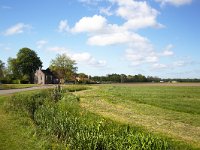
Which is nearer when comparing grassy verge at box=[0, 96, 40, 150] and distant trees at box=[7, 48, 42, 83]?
grassy verge at box=[0, 96, 40, 150]

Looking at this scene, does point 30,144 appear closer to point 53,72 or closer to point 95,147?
point 95,147

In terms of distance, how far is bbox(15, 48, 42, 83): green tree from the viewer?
125 metres

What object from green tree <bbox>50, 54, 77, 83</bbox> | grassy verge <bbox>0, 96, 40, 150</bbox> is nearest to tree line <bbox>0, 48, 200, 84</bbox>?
green tree <bbox>50, 54, 77, 83</bbox>

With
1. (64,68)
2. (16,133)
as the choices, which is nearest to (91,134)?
(16,133)

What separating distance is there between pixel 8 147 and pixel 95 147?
4684mm

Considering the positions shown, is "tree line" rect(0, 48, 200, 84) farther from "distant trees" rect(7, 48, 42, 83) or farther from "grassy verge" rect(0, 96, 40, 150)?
"grassy verge" rect(0, 96, 40, 150)

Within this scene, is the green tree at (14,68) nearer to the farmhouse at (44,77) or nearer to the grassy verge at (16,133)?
the farmhouse at (44,77)

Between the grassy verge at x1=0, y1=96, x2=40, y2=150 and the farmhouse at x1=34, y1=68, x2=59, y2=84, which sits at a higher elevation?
the farmhouse at x1=34, y1=68, x2=59, y2=84

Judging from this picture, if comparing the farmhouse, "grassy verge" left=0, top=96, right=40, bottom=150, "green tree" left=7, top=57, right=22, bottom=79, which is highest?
"green tree" left=7, top=57, right=22, bottom=79

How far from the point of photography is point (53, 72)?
124 metres

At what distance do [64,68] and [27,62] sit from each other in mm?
19061

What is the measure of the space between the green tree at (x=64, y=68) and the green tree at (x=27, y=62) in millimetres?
13138

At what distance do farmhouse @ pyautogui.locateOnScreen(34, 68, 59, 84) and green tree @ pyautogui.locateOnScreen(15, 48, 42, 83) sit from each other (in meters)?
3.67

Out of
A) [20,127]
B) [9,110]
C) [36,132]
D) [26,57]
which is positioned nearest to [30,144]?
[36,132]
